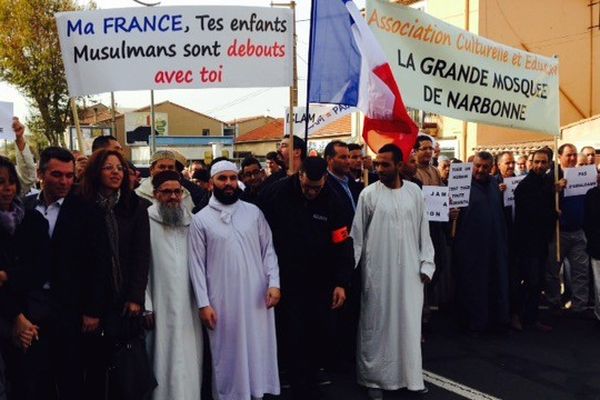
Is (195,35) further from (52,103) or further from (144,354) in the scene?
(52,103)

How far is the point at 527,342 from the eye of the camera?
19.2ft

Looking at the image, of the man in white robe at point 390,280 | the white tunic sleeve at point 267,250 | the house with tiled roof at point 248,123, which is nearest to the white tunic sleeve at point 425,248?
the man in white robe at point 390,280

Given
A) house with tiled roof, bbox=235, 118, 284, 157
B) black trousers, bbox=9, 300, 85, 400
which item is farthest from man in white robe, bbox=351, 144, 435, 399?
house with tiled roof, bbox=235, 118, 284, 157

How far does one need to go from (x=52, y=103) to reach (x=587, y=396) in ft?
69.6

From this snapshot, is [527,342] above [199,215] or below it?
below

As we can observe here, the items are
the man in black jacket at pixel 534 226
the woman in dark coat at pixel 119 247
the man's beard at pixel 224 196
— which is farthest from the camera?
the man in black jacket at pixel 534 226

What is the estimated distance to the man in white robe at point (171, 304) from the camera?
12.5ft

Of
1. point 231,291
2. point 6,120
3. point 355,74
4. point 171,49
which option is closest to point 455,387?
point 231,291

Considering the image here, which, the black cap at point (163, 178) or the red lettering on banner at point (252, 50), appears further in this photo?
the red lettering on banner at point (252, 50)

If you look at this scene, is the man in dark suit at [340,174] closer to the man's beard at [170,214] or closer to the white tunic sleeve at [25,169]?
the man's beard at [170,214]

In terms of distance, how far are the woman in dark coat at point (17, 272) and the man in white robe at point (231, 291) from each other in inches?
36.4

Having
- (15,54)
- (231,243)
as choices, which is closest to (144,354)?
(231,243)

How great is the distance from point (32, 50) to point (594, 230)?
65.9ft

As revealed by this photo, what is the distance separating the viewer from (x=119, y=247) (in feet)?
11.9
